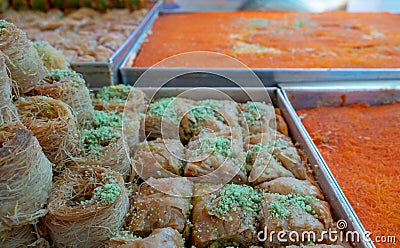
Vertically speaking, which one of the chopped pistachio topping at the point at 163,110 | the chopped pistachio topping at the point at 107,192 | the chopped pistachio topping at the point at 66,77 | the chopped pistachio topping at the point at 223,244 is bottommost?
the chopped pistachio topping at the point at 223,244

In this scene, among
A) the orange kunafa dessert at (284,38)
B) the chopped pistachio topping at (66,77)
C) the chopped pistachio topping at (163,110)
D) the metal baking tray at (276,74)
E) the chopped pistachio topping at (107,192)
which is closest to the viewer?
the chopped pistachio topping at (107,192)

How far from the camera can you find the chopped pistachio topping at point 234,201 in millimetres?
1728

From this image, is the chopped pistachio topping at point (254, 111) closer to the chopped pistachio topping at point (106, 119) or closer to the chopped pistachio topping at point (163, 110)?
the chopped pistachio topping at point (163, 110)

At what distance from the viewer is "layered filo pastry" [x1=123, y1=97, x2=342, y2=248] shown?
1689mm

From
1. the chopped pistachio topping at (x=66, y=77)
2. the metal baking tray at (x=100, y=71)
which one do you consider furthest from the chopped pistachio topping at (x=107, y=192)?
the metal baking tray at (x=100, y=71)

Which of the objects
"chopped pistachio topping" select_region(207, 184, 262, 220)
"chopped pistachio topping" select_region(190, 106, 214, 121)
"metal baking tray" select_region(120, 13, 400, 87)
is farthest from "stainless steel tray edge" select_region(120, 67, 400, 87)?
"chopped pistachio topping" select_region(207, 184, 262, 220)

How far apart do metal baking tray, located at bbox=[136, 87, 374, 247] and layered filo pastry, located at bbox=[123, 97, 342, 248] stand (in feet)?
0.16

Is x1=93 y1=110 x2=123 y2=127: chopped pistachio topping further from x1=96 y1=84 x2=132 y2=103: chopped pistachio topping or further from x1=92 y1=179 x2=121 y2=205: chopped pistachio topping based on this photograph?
x1=92 y1=179 x2=121 y2=205: chopped pistachio topping

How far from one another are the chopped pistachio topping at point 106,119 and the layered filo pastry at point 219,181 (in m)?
0.19

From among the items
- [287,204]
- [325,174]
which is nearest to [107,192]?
[287,204]

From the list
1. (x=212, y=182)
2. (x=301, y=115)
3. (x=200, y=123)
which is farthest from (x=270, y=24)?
(x=212, y=182)

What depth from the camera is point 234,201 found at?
5.83ft

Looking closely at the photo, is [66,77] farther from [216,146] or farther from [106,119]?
[216,146]

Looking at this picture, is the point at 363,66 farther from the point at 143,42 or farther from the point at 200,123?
the point at 143,42
